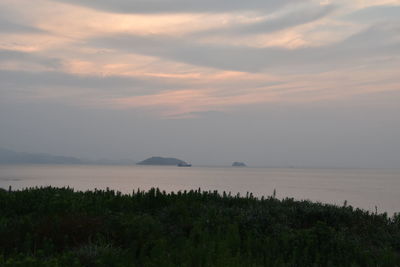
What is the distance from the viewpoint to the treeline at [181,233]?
820 centimetres

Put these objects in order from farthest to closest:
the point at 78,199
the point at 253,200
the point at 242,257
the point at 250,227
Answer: the point at 253,200, the point at 78,199, the point at 250,227, the point at 242,257

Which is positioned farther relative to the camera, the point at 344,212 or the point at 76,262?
the point at 344,212

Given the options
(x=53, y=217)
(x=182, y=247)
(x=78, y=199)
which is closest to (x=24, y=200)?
(x=78, y=199)

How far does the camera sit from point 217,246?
9508 mm

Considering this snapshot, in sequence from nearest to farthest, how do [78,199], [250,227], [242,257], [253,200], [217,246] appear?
[242,257], [217,246], [250,227], [78,199], [253,200]

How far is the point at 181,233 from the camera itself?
11.0 meters

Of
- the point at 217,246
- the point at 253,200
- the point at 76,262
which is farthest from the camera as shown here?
the point at 253,200

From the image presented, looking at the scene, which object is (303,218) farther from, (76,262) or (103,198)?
(76,262)

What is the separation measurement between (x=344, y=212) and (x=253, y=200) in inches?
136

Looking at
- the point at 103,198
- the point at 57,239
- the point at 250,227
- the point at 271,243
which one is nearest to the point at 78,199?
the point at 103,198

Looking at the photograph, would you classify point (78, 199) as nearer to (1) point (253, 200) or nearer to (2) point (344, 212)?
(1) point (253, 200)

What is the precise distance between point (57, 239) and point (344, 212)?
9667 millimetres

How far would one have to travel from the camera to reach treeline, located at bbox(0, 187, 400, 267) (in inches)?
323

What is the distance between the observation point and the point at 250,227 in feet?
39.4
